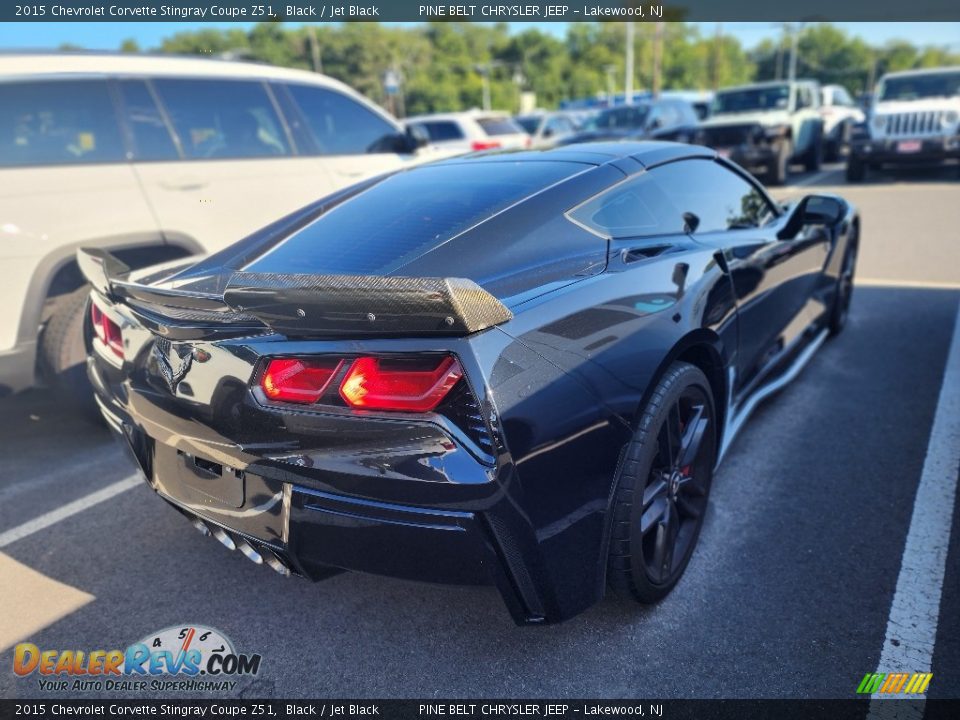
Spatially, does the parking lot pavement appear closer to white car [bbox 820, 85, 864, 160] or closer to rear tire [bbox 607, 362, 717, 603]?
rear tire [bbox 607, 362, 717, 603]

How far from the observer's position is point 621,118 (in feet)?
47.2

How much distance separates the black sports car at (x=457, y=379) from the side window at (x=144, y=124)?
1.72m

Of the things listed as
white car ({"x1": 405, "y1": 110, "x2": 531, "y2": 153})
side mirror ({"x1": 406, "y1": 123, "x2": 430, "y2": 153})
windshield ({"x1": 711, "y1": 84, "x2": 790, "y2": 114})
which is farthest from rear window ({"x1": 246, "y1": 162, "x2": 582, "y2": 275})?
windshield ({"x1": 711, "y1": 84, "x2": 790, "y2": 114})

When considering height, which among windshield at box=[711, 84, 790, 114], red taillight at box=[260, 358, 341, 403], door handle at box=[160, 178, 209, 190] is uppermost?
windshield at box=[711, 84, 790, 114]

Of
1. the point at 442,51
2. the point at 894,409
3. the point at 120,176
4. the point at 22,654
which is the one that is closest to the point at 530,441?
the point at 22,654

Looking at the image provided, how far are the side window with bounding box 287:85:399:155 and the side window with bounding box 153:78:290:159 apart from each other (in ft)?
1.04

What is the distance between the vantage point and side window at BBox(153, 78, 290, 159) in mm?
4547

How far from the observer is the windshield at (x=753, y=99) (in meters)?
14.1

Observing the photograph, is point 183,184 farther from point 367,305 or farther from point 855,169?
point 855,169

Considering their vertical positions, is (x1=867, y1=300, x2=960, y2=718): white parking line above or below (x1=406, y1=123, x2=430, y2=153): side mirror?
below

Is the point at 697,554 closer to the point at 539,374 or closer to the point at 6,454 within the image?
the point at 539,374

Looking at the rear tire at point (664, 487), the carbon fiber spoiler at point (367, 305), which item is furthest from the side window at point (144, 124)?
the rear tire at point (664, 487)

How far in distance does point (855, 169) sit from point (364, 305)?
13728mm

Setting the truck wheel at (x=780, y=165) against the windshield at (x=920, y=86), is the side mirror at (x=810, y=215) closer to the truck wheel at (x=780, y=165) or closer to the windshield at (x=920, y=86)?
the truck wheel at (x=780, y=165)
